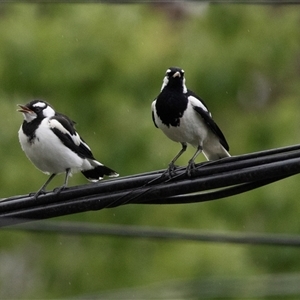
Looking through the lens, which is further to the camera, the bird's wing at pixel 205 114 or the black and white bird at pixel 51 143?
the black and white bird at pixel 51 143

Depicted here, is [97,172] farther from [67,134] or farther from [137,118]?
[137,118]

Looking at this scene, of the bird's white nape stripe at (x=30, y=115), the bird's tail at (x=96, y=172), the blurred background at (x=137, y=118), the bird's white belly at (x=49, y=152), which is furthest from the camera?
the blurred background at (x=137, y=118)

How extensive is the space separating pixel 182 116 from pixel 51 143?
1.15m

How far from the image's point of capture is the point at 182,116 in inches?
301

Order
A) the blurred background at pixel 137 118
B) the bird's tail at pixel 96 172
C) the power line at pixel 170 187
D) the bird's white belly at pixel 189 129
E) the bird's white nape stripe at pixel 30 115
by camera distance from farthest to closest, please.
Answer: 1. the blurred background at pixel 137 118
2. the bird's tail at pixel 96 172
3. the bird's white nape stripe at pixel 30 115
4. the bird's white belly at pixel 189 129
5. the power line at pixel 170 187

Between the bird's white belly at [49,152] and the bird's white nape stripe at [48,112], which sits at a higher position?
the bird's white nape stripe at [48,112]

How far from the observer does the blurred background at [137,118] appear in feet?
37.7

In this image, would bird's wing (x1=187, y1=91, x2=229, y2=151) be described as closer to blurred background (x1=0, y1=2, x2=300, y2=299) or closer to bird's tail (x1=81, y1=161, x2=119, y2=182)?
bird's tail (x1=81, y1=161, x2=119, y2=182)

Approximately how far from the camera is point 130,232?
626cm

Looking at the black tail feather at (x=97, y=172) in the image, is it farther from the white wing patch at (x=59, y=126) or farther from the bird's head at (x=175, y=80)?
the bird's head at (x=175, y=80)

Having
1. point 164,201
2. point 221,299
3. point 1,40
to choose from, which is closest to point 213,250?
point 221,299

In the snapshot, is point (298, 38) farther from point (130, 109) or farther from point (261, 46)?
point (130, 109)

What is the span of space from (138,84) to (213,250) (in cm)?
287

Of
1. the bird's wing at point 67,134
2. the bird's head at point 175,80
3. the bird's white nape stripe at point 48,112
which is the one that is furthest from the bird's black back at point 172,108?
the bird's white nape stripe at point 48,112
